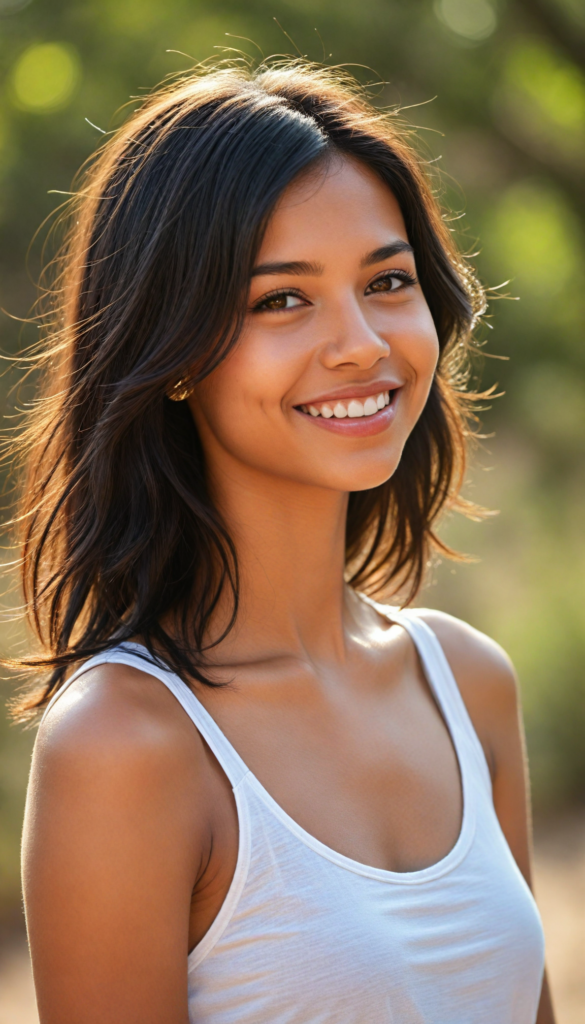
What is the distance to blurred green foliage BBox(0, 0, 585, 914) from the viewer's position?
2688 millimetres

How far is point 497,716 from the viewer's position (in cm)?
176

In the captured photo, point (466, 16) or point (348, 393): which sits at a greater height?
point (466, 16)

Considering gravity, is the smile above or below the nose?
below

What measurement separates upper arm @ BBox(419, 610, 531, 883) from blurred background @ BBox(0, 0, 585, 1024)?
0.75 meters

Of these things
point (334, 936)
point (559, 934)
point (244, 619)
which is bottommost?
point (559, 934)

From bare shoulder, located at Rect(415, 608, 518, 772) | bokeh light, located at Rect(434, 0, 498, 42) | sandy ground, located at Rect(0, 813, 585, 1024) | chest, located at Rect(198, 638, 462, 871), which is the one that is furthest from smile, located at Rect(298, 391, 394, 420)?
sandy ground, located at Rect(0, 813, 585, 1024)

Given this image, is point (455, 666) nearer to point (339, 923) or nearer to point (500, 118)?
point (339, 923)

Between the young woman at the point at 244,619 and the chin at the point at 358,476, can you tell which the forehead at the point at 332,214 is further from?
the chin at the point at 358,476

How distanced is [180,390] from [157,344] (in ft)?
0.27

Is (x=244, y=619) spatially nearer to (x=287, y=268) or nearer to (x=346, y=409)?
(x=346, y=409)

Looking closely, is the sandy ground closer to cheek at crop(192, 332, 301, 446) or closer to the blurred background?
the blurred background

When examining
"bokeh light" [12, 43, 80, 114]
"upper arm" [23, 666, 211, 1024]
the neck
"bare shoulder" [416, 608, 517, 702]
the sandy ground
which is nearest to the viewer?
"upper arm" [23, 666, 211, 1024]

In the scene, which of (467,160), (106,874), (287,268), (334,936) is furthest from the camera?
(467,160)

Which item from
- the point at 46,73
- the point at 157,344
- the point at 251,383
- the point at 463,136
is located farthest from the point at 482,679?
the point at 463,136
